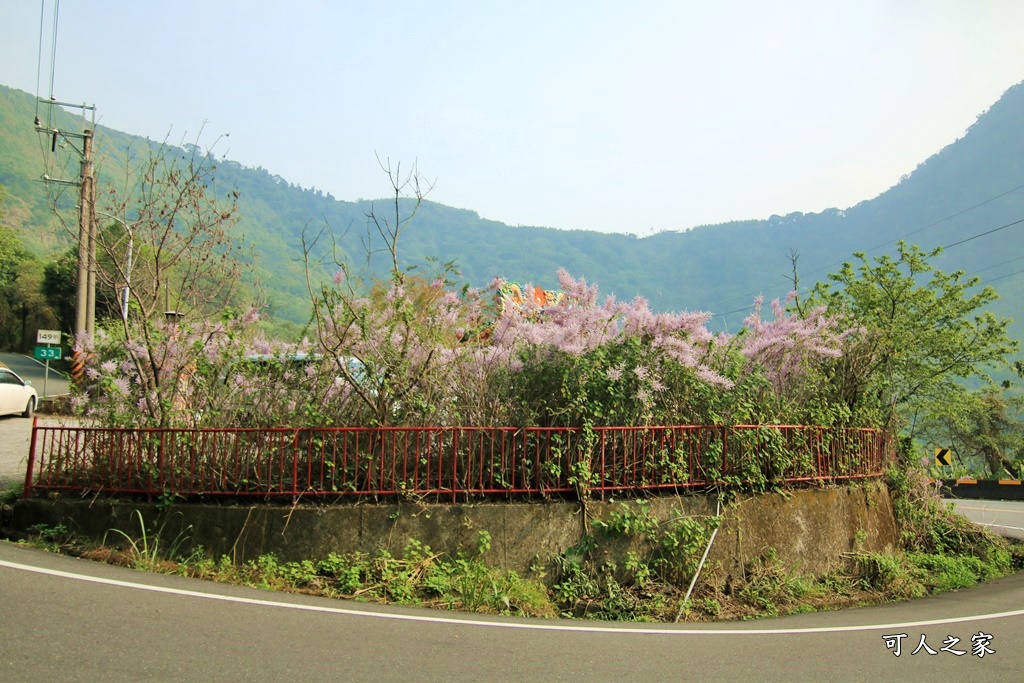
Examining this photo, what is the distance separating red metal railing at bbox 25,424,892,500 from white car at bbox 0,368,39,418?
40.6 ft

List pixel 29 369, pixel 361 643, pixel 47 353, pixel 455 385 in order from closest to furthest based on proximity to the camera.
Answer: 1. pixel 361 643
2. pixel 455 385
3. pixel 47 353
4. pixel 29 369

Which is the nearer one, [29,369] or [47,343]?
[47,343]

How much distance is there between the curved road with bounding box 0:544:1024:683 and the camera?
4508 millimetres

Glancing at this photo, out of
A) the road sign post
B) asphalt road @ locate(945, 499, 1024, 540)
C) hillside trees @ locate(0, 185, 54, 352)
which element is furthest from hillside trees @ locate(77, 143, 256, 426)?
hillside trees @ locate(0, 185, 54, 352)

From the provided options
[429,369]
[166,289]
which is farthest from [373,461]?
[166,289]

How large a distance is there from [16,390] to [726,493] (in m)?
18.4

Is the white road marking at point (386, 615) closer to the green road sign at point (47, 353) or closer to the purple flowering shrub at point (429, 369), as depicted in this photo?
the purple flowering shrub at point (429, 369)

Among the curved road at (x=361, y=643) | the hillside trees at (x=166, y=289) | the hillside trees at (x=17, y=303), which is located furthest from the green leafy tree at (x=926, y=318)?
the hillside trees at (x=17, y=303)

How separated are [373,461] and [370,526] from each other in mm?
662

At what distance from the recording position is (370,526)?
709cm

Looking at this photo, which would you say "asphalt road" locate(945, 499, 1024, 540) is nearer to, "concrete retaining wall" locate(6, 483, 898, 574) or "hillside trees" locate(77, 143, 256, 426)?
"concrete retaining wall" locate(6, 483, 898, 574)

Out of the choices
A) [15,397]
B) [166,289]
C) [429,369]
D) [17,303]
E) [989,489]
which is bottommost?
[989,489]

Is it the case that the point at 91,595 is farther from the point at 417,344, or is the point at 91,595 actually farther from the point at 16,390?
the point at 16,390

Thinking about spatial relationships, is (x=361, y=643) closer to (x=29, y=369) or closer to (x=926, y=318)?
(x=926, y=318)
